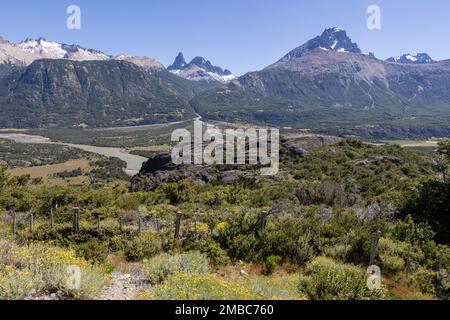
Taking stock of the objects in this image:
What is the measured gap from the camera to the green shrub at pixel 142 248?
471 inches

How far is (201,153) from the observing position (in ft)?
145

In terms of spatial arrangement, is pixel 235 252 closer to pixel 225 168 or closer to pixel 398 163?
pixel 225 168

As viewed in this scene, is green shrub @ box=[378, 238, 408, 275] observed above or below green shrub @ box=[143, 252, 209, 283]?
below

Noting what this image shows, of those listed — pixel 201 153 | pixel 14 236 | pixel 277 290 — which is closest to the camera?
pixel 277 290

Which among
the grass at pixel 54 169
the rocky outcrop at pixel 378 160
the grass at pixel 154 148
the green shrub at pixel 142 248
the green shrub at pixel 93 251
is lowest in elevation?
the grass at pixel 54 169

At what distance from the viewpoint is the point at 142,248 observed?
39.7 ft

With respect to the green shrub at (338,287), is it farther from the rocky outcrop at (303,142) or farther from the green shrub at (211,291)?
A: the rocky outcrop at (303,142)

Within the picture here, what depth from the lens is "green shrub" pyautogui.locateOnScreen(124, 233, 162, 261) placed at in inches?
471

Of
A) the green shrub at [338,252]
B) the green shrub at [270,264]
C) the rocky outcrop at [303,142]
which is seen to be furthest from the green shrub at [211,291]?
the rocky outcrop at [303,142]

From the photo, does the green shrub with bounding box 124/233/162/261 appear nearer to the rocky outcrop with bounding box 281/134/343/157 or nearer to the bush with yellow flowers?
the bush with yellow flowers

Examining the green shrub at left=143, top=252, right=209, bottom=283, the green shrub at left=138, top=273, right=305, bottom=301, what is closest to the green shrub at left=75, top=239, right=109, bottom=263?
the green shrub at left=143, top=252, right=209, bottom=283
